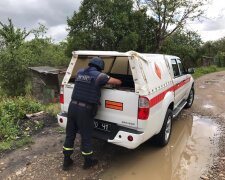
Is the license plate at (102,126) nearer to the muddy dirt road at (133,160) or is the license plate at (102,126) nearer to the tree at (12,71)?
the muddy dirt road at (133,160)

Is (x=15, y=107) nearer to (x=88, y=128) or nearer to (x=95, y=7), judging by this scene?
(x=88, y=128)

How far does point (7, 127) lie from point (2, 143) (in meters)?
0.65

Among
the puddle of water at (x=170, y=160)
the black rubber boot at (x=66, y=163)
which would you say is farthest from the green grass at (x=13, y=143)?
the puddle of water at (x=170, y=160)

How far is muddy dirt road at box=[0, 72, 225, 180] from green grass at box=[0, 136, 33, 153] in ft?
0.60

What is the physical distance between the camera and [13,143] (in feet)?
19.6

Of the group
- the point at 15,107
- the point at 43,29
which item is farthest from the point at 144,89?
the point at 43,29

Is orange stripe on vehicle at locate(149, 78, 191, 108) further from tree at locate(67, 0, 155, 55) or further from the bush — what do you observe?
tree at locate(67, 0, 155, 55)

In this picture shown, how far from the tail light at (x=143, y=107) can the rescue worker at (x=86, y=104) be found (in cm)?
55

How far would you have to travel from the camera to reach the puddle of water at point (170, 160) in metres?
4.77

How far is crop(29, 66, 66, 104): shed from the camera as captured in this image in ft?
41.3

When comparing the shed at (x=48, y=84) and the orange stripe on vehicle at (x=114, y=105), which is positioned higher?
the orange stripe on vehicle at (x=114, y=105)

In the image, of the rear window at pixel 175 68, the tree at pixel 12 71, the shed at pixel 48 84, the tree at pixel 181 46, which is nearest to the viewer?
the rear window at pixel 175 68

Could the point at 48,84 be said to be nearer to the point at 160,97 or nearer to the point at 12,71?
the point at 12,71

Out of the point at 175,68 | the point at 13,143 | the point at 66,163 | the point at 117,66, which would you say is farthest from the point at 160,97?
the point at 13,143
